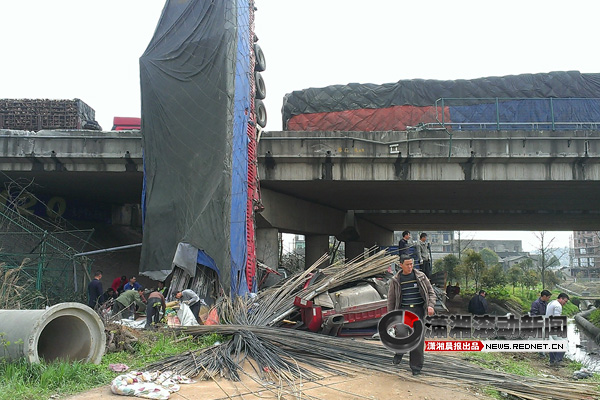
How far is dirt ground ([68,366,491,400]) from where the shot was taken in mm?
6125

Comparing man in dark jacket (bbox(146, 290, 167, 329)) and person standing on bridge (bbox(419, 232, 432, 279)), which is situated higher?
person standing on bridge (bbox(419, 232, 432, 279))

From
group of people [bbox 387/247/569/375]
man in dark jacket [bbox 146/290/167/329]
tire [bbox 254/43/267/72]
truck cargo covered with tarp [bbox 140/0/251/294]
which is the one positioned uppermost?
tire [bbox 254/43/267/72]

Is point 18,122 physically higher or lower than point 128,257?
higher

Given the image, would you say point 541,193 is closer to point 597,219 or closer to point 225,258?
point 597,219

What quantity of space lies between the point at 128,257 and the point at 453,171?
1578 cm

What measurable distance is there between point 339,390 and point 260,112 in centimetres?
1219

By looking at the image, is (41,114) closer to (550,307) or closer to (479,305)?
(479,305)

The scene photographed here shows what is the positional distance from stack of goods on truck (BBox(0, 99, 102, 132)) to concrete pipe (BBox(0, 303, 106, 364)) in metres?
15.7

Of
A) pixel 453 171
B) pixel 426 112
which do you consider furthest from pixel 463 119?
pixel 453 171

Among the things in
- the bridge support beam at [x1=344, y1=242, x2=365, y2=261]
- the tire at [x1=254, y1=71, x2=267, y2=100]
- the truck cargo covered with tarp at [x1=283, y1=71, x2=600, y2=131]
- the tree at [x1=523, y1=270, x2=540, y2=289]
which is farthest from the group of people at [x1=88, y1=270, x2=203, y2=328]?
the tree at [x1=523, y1=270, x2=540, y2=289]

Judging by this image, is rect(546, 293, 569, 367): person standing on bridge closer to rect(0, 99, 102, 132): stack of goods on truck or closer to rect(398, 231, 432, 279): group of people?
rect(398, 231, 432, 279): group of people

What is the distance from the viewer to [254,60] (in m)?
16.7

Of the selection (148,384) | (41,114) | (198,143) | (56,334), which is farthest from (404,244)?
(41,114)

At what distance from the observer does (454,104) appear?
20391mm
